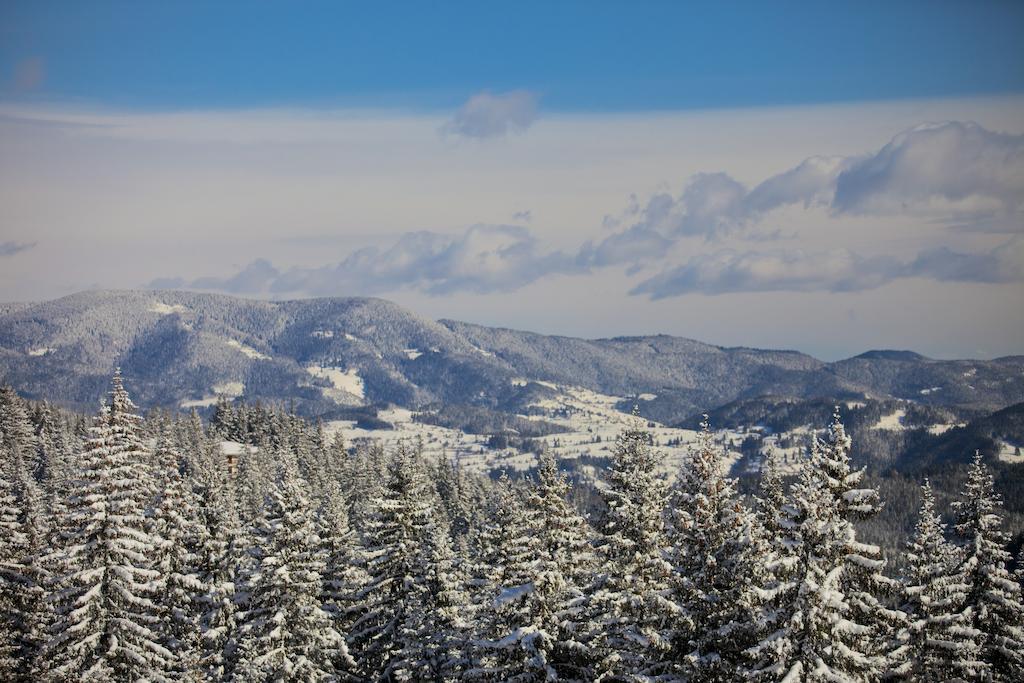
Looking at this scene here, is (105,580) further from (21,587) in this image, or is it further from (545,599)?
(545,599)

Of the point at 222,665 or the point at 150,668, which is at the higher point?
the point at 150,668

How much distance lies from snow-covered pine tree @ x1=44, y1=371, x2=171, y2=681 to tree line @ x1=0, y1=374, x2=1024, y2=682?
4.2 inches

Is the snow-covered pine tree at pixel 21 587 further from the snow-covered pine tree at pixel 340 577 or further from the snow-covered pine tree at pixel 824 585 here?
the snow-covered pine tree at pixel 824 585

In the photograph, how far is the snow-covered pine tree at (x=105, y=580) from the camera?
38812 mm

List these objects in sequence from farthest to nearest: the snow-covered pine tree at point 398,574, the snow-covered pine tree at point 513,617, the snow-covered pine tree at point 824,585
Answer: the snow-covered pine tree at point 398,574 < the snow-covered pine tree at point 513,617 < the snow-covered pine tree at point 824,585

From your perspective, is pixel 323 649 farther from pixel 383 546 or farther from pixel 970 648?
pixel 970 648

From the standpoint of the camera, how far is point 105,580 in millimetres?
39500

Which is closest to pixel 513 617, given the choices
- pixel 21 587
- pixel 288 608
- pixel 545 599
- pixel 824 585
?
pixel 545 599

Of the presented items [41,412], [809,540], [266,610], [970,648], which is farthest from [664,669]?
[41,412]

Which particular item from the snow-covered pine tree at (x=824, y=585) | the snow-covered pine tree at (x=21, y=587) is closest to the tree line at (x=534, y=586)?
the snow-covered pine tree at (x=824, y=585)

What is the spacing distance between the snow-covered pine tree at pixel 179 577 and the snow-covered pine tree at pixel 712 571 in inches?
1033

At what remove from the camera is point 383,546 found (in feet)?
159

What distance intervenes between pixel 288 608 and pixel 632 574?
1915 centimetres

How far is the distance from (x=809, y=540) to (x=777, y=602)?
8.22 feet
